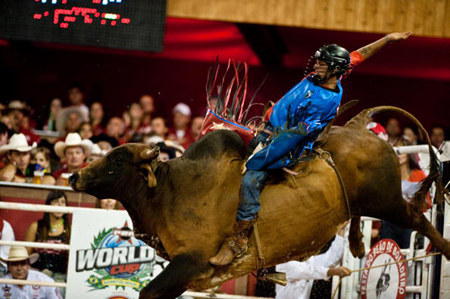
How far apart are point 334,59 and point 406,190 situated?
1.69 m

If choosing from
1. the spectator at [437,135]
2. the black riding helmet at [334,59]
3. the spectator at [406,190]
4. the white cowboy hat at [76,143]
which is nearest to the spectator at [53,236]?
the white cowboy hat at [76,143]

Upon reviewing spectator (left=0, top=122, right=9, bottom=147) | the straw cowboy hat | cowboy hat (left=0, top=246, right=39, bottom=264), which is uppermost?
spectator (left=0, top=122, right=9, bottom=147)

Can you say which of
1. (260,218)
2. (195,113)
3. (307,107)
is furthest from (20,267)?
(195,113)

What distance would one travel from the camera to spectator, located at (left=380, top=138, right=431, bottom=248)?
229 inches

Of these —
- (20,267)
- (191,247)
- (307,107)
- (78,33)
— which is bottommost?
(20,267)

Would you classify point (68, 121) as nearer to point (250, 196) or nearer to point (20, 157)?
point (20, 157)

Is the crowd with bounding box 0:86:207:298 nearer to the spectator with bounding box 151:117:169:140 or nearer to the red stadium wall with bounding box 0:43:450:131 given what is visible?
the spectator with bounding box 151:117:169:140

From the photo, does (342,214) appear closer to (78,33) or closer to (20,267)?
(20,267)

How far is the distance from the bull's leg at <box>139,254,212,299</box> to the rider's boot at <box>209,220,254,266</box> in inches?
4.4

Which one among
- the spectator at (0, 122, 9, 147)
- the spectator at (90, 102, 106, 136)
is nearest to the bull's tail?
the spectator at (0, 122, 9, 147)

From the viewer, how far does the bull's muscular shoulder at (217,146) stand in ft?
16.9

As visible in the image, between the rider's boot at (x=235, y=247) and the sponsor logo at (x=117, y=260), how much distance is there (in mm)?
2325

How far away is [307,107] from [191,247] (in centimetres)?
129

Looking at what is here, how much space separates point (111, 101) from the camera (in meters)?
13.4
